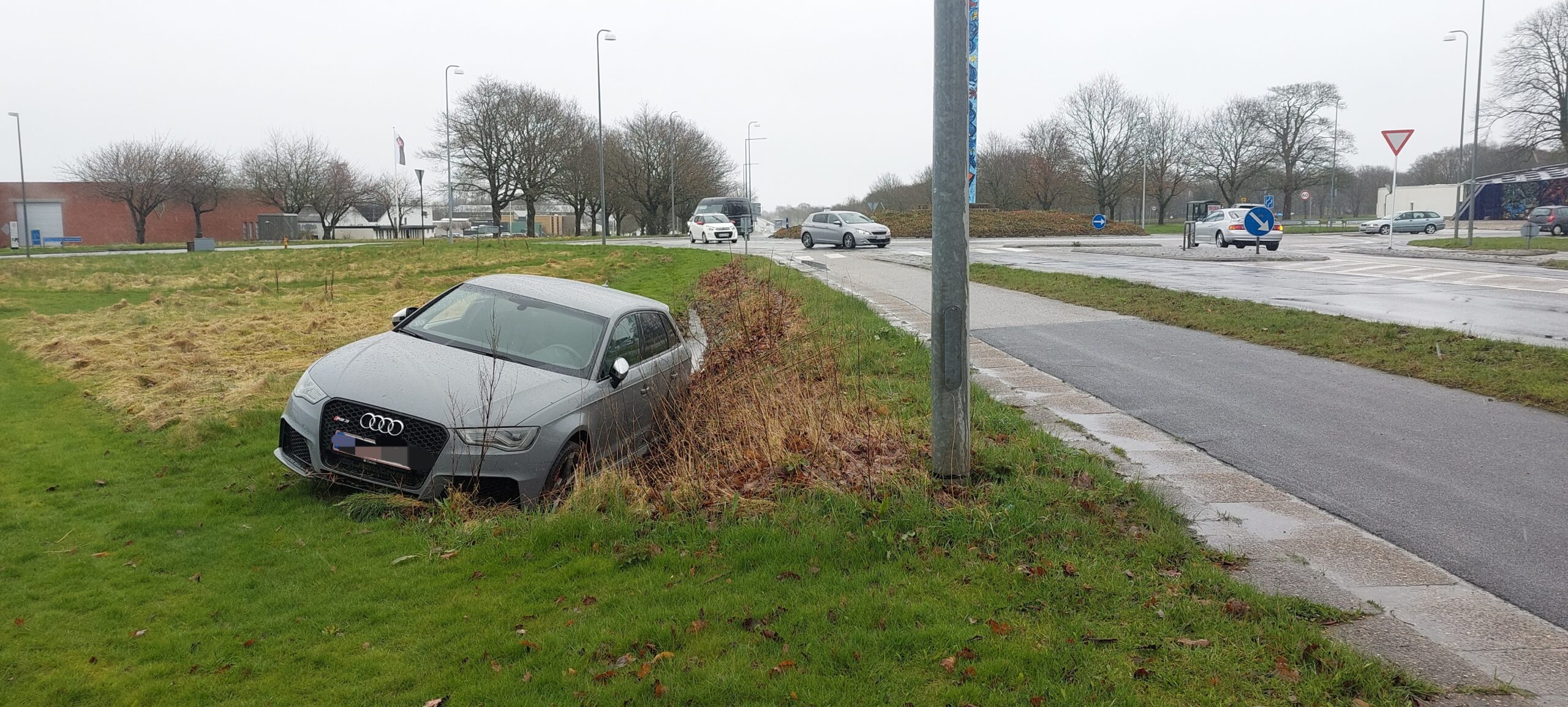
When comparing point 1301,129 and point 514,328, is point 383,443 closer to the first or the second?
point 514,328

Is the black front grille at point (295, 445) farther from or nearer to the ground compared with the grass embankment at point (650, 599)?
farther from the ground

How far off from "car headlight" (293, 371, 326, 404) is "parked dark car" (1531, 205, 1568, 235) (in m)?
51.9

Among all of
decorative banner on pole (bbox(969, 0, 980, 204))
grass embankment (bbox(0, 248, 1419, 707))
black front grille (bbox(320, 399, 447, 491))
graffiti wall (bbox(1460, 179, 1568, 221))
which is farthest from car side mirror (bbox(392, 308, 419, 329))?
graffiti wall (bbox(1460, 179, 1568, 221))

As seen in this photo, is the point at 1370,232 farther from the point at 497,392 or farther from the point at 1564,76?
the point at 497,392

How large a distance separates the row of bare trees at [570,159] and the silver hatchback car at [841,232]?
20.7 metres

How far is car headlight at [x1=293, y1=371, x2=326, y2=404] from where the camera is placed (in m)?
6.32

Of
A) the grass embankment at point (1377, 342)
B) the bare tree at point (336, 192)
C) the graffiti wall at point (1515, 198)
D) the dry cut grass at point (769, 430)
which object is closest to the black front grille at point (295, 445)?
the dry cut grass at point (769, 430)

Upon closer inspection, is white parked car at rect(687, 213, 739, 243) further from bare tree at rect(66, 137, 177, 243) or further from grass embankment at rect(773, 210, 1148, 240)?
bare tree at rect(66, 137, 177, 243)

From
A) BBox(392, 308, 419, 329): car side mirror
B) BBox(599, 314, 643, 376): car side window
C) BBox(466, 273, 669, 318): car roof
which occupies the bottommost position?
BBox(599, 314, 643, 376): car side window

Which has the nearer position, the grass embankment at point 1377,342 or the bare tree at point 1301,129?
→ the grass embankment at point 1377,342

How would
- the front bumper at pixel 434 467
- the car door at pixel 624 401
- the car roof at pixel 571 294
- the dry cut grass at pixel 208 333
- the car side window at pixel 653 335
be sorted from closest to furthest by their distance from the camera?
the front bumper at pixel 434 467
the car door at pixel 624 401
the car roof at pixel 571 294
the car side window at pixel 653 335
the dry cut grass at pixel 208 333

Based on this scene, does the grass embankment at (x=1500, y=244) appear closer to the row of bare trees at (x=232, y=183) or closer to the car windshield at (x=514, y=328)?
the car windshield at (x=514, y=328)

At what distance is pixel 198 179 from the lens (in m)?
67.1

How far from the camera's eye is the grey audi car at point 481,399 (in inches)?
238
